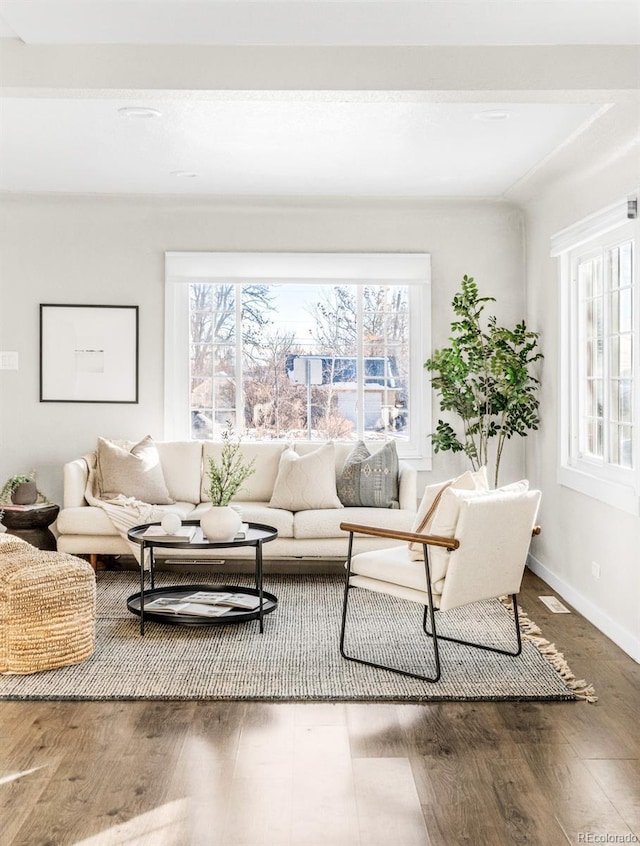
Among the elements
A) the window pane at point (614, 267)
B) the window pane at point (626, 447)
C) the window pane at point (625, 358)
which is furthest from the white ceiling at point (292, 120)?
the window pane at point (626, 447)

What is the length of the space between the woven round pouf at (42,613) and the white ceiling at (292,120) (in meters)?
2.00

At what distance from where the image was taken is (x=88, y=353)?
6336 millimetres

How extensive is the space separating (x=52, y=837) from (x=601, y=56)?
3356 mm

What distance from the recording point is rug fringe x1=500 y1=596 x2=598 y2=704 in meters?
3.48

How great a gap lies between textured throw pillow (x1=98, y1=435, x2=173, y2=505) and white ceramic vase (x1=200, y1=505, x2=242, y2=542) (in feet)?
4.87

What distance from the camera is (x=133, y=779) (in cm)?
270

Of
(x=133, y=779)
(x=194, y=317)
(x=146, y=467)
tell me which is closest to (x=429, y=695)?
(x=133, y=779)

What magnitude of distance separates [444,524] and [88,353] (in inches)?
145

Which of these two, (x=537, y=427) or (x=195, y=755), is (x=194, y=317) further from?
(x=195, y=755)

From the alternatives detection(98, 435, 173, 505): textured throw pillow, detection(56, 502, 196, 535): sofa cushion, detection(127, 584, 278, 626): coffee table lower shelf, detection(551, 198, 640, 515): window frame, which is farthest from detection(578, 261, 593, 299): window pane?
detection(98, 435, 173, 505): textured throw pillow

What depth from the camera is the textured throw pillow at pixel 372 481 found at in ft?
18.7

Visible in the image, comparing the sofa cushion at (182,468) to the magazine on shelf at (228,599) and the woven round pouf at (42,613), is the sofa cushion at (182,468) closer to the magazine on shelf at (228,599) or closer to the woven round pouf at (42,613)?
the magazine on shelf at (228,599)

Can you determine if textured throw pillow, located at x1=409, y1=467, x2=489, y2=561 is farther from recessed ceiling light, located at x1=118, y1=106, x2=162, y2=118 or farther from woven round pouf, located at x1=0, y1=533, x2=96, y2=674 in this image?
recessed ceiling light, located at x1=118, y1=106, x2=162, y2=118

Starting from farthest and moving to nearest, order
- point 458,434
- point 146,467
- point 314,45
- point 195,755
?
point 458,434, point 146,467, point 314,45, point 195,755
